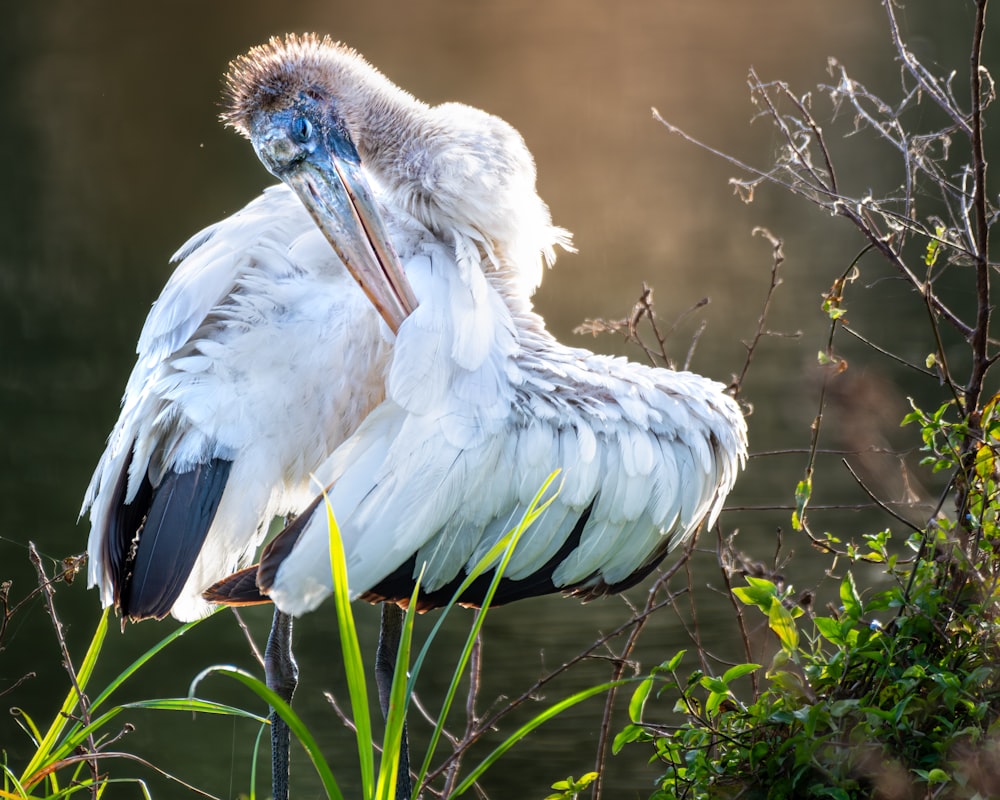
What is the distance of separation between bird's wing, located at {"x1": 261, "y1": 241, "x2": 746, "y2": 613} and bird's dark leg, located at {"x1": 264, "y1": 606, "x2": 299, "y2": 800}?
0.65 m

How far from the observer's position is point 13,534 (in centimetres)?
673

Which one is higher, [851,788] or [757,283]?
[851,788]

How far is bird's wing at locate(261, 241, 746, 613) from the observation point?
98.4 inches

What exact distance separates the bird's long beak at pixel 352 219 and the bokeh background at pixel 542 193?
2.37m

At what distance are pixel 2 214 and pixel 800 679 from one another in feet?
29.9

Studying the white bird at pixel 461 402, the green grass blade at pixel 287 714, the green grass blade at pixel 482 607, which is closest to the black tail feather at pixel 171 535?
the white bird at pixel 461 402

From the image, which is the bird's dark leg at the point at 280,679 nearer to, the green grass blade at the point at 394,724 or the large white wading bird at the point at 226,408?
the large white wading bird at the point at 226,408

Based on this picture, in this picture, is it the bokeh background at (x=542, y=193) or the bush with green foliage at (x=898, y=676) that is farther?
the bokeh background at (x=542, y=193)

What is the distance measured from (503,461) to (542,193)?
8.36 metres

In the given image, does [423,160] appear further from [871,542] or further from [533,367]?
[871,542]

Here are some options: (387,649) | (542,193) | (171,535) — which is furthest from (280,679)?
(542,193)

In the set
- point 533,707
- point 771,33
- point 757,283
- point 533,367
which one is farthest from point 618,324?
point 771,33

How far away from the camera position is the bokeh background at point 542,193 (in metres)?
5.72

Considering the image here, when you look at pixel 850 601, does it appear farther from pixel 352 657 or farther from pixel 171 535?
pixel 171 535
